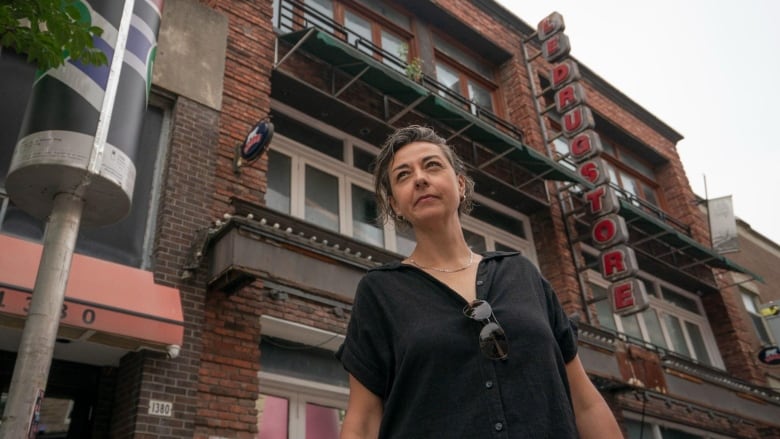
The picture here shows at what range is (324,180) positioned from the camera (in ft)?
30.3

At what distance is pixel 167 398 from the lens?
567cm

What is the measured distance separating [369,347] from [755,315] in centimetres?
2031

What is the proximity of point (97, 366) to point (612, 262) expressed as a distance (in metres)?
10.0

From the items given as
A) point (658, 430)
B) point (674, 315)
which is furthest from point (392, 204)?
point (674, 315)

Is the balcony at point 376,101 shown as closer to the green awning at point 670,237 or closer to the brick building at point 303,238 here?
the brick building at point 303,238

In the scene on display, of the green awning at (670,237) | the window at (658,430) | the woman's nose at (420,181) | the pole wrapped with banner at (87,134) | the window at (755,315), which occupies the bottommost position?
the woman's nose at (420,181)

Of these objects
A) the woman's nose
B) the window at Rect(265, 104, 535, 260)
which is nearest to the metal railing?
the window at Rect(265, 104, 535, 260)

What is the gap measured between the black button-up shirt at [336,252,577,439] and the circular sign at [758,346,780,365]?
1705cm

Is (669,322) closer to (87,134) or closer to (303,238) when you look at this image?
(303,238)

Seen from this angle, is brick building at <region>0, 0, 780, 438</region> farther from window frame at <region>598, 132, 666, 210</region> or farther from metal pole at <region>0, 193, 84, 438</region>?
metal pole at <region>0, 193, 84, 438</region>

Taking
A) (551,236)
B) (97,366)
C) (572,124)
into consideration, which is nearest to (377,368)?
(97,366)

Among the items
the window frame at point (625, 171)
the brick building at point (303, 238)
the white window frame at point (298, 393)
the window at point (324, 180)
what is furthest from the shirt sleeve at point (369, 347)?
the window frame at point (625, 171)

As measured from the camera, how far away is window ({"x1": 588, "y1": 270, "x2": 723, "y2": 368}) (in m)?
13.6

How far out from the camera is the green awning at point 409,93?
916 cm
